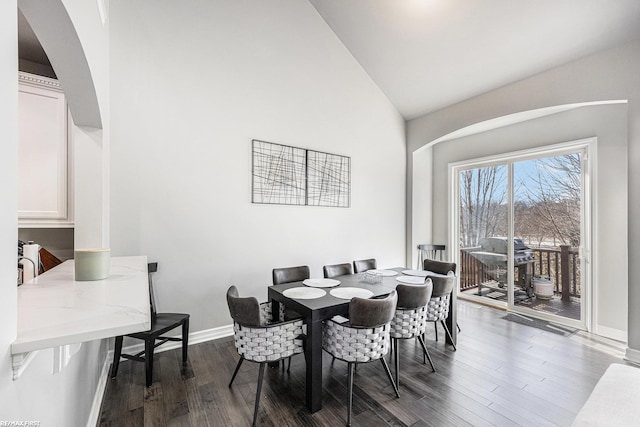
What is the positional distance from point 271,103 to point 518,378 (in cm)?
384

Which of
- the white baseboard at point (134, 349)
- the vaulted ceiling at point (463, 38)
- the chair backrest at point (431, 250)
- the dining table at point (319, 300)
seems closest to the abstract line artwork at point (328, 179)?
the dining table at point (319, 300)

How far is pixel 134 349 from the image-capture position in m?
2.77

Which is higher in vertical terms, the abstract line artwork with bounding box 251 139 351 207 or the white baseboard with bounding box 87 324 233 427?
the abstract line artwork with bounding box 251 139 351 207

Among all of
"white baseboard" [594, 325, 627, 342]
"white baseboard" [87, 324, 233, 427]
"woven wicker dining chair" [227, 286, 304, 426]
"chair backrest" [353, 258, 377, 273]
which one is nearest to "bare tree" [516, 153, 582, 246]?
"white baseboard" [594, 325, 627, 342]

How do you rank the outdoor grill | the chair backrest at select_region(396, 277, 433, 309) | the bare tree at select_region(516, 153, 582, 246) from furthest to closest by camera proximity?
the outdoor grill → the bare tree at select_region(516, 153, 582, 246) → the chair backrest at select_region(396, 277, 433, 309)

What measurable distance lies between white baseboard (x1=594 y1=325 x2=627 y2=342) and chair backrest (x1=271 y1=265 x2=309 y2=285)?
3.60 metres

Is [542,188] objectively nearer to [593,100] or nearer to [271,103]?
[593,100]

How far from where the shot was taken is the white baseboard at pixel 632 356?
274 cm

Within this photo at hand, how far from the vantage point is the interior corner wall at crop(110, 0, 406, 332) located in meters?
2.79

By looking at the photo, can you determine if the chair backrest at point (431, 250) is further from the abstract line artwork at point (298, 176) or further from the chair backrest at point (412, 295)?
the chair backrest at point (412, 295)

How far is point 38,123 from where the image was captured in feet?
7.12

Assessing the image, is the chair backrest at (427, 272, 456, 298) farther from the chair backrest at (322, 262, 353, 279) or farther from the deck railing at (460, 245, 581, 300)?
the deck railing at (460, 245, 581, 300)

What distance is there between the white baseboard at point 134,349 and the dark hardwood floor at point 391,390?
65mm

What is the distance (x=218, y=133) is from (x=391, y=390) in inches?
120
